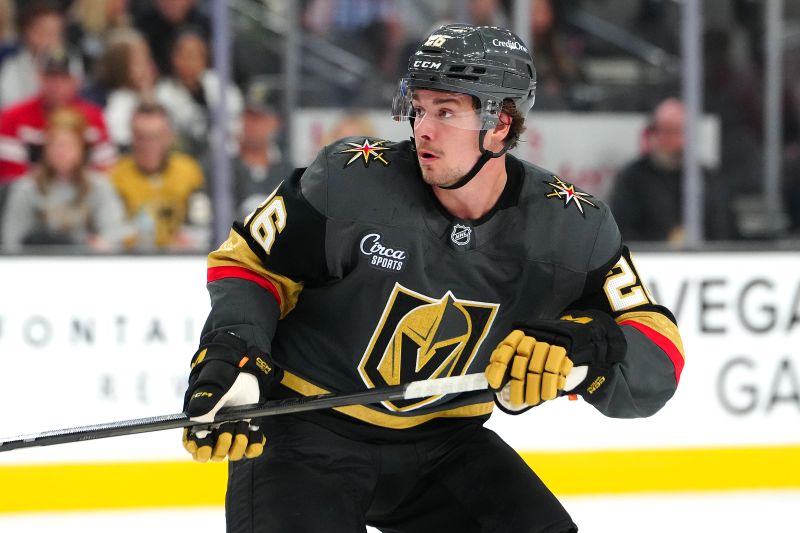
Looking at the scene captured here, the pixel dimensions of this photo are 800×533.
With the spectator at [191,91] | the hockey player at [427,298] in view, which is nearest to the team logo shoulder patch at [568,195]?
the hockey player at [427,298]

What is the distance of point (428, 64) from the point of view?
224 centimetres

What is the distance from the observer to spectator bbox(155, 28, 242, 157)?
4500 millimetres

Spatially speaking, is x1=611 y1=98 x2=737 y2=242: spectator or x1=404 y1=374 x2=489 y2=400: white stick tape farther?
x1=611 y1=98 x2=737 y2=242: spectator

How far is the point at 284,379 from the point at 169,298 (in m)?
1.74

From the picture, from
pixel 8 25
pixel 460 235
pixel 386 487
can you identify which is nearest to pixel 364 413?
pixel 386 487

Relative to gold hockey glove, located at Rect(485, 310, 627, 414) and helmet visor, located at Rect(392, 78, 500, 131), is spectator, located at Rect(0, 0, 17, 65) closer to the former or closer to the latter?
helmet visor, located at Rect(392, 78, 500, 131)

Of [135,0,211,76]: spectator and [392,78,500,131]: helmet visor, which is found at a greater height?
[135,0,211,76]: spectator

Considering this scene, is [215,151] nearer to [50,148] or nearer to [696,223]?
[50,148]

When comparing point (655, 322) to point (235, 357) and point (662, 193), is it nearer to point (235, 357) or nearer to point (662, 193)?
point (235, 357)

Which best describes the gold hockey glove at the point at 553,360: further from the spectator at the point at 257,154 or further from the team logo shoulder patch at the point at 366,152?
the spectator at the point at 257,154

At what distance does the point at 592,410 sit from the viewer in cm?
409

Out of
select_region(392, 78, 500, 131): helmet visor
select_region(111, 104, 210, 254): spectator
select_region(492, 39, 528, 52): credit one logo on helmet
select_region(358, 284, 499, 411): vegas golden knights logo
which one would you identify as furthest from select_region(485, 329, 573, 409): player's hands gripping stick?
select_region(111, 104, 210, 254): spectator

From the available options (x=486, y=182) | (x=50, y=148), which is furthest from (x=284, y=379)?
(x=50, y=148)

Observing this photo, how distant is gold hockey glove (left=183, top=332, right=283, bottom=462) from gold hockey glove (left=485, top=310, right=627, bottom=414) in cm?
40
